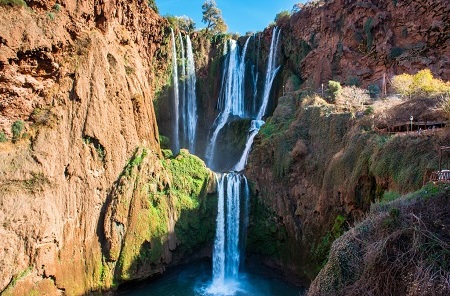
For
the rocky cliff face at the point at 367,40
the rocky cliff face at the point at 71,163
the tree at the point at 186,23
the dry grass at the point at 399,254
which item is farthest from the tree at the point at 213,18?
the dry grass at the point at 399,254

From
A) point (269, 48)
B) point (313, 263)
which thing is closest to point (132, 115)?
point (313, 263)

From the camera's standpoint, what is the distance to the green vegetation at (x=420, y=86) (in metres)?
17.5

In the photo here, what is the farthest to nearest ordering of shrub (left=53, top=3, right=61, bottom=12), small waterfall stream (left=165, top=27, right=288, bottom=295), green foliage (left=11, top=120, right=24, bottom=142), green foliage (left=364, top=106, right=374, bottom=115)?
small waterfall stream (left=165, top=27, right=288, bottom=295) → shrub (left=53, top=3, right=61, bottom=12) → green foliage (left=364, top=106, right=374, bottom=115) → green foliage (left=11, top=120, right=24, bottom=142)

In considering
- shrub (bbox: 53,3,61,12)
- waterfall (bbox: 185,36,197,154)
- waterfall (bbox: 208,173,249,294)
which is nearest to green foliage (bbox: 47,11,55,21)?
shrub (bbox: 53,3,61,12)

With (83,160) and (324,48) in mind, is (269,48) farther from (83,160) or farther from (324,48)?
(83,160)

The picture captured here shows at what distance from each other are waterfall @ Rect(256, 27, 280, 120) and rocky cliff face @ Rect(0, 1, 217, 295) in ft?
51.7

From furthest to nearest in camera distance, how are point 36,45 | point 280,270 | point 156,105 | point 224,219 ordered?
point 156,105 < point 224,219 < point 280,270 < point 36,45

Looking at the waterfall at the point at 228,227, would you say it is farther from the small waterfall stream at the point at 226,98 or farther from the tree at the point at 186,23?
the tree at the point at 186,23

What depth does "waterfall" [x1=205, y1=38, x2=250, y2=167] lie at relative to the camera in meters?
35.4

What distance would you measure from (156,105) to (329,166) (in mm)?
20210

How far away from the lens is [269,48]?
3588cm

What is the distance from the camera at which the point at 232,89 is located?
35875mm

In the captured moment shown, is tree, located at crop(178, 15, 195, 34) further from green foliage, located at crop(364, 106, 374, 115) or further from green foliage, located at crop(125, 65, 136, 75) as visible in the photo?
green foliage, located at crop(364, 106, 374, 115)

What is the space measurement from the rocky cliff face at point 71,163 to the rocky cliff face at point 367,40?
17.6m
